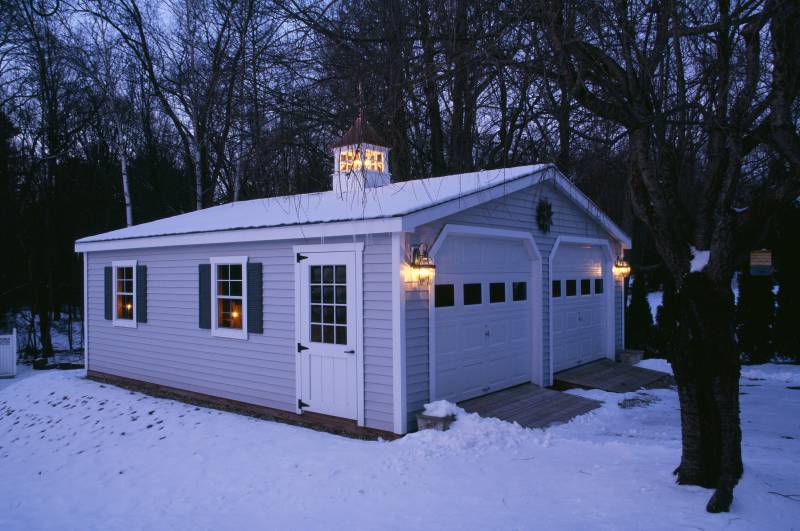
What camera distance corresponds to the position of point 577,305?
10.9m

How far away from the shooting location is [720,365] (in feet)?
15.9

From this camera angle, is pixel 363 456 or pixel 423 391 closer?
pixel 363 456

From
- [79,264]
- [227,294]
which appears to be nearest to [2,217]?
[79,264]

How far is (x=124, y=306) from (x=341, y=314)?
572cm

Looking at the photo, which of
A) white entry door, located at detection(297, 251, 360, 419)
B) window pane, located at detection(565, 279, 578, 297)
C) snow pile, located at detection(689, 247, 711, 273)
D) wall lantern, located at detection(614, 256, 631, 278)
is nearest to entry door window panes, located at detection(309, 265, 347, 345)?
white entry door, located at detection(297, 251, 360, 419)

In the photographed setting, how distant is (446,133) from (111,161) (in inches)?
510

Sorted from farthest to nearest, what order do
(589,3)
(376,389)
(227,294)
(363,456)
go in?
(227,294)
(376,389)
(363,456)
(589,3)

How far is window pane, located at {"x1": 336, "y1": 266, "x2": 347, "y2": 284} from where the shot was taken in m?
7.54

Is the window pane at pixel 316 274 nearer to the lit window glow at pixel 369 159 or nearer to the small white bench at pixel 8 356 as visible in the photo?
the lit window glow at pixel 369 159

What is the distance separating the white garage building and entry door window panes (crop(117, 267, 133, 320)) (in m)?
0.03

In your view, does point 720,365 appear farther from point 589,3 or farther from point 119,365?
point 119,365

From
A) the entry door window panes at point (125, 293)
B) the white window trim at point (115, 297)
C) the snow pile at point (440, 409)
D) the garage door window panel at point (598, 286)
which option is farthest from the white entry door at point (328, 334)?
the garage door window panel at point (598, 286)

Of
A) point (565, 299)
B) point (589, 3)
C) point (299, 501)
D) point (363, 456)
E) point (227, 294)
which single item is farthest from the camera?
point (565, 299)

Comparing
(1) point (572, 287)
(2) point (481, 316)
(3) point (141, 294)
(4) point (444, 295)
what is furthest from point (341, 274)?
(1) point (572, 287)
